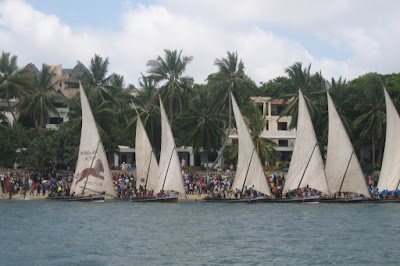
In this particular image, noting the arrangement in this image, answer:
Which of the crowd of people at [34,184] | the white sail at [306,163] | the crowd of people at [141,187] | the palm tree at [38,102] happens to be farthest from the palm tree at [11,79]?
the white sail at [306,163]

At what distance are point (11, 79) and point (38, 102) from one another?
13.7 ft

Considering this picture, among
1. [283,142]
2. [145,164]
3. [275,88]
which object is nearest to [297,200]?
[145,164]

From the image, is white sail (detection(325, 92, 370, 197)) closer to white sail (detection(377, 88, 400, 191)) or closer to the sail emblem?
white sail (detection(377, 88, 400, 191))

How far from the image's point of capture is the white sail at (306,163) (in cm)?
6781

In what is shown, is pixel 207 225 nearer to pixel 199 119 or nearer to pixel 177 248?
pixel 177 248

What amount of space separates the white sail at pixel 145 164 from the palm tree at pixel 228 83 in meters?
16.4

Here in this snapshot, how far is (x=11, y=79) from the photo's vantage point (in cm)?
8869

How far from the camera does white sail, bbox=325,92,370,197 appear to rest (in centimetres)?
6706

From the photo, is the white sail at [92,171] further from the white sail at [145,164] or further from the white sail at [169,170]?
the white sail at [169,170]

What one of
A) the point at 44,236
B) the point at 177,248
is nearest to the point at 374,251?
the point at 177,248

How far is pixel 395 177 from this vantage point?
2616 inches

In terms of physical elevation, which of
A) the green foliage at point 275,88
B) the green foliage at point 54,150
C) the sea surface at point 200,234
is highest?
the green foliage at point 275,88

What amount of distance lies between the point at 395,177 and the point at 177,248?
3093cm

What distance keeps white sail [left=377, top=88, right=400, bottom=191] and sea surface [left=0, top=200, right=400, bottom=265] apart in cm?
197
